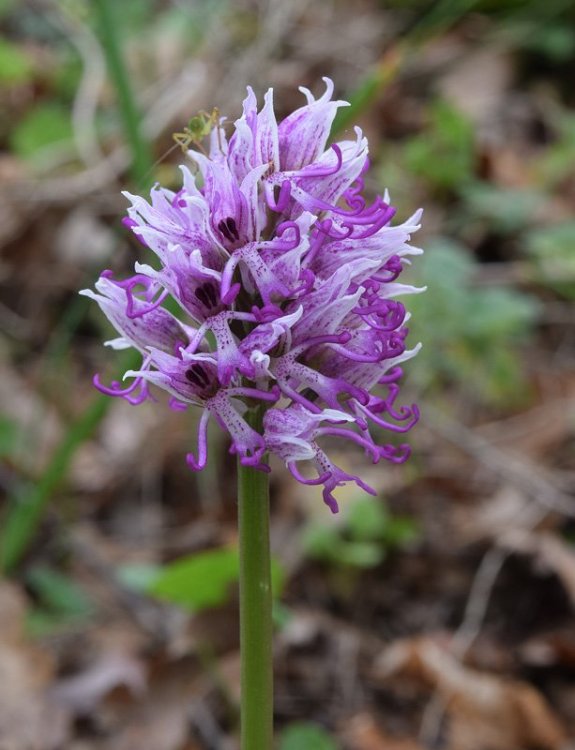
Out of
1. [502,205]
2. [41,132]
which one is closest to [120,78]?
[502,205]

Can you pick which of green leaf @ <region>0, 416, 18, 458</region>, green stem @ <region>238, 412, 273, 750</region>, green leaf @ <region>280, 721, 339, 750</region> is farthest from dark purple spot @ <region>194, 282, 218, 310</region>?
green leaf @ <region>0, 416, 18, 458</region>

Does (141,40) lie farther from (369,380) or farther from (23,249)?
(369,380)

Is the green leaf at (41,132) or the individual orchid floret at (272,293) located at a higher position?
the individual orchid floret at (272,293)

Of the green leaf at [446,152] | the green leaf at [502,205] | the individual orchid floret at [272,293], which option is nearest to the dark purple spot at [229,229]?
the individual orchid floret at [272,293]

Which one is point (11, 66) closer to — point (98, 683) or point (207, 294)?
point (98, 683)

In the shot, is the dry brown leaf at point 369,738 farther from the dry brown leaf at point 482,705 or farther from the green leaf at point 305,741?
the green leaf at point 305,741

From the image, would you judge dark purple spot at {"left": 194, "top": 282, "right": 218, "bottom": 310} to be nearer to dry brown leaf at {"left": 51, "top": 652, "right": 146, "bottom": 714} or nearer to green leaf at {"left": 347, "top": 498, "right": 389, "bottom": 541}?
dry brown leaf at {"left": 51, "top": 652, "right": 146, "bottom": 714}
